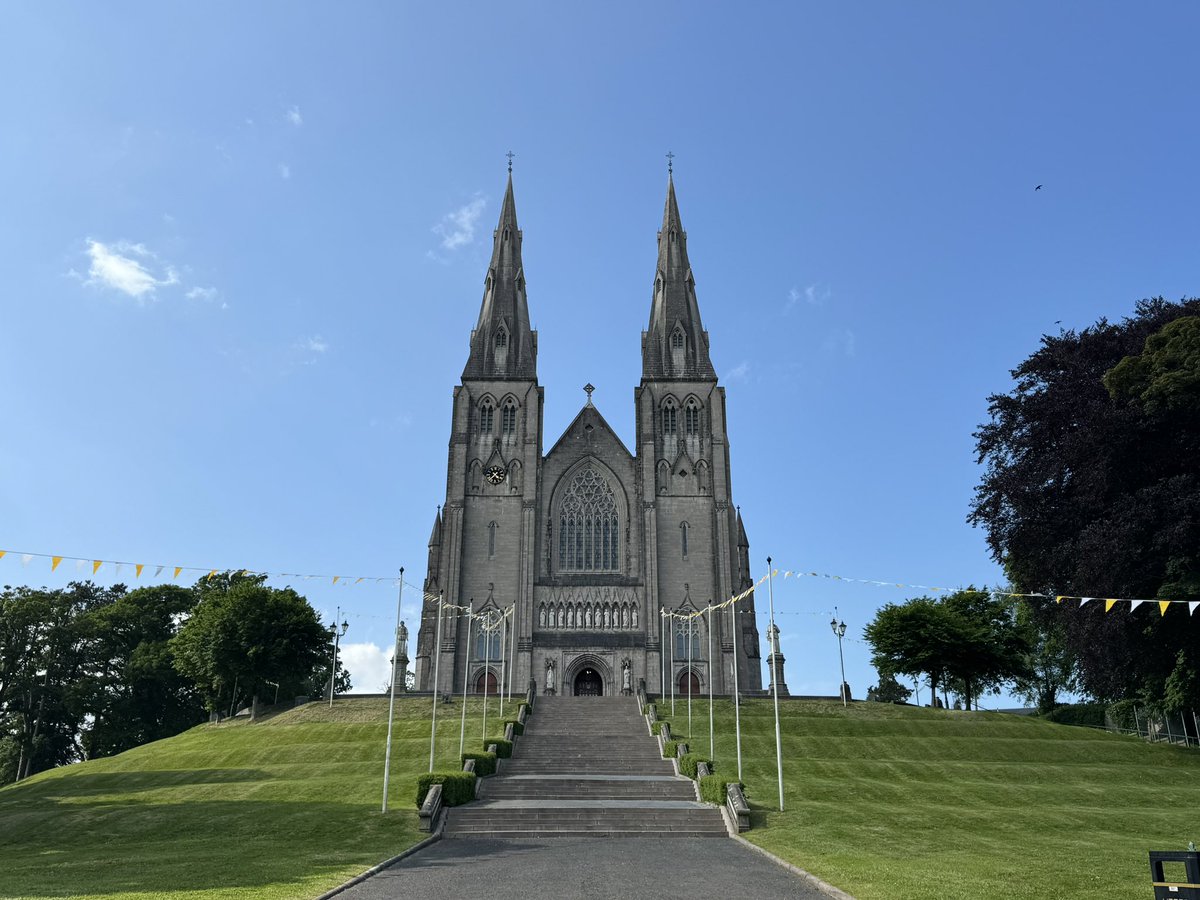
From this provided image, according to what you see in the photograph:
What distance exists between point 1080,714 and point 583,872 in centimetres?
5416

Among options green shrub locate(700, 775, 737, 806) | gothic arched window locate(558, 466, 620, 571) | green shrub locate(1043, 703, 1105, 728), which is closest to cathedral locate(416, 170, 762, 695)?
gothic arched window locate(558, 466, 620, 571)

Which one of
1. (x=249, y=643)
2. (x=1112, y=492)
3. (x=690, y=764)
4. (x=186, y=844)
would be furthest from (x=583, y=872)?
(x=249, y=643)

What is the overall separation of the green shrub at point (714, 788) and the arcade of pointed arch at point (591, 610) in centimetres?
3593

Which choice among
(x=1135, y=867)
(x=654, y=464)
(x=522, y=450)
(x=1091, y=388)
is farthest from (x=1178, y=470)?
(x=522, y=450)

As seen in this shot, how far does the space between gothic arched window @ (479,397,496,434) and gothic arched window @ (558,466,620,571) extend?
7.61 metres

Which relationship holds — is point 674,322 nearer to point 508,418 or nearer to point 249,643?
point 508,418

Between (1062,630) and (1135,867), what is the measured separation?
22.3 metres

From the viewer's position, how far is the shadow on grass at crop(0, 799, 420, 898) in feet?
57.2

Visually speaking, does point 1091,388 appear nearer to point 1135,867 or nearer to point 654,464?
point 1135,867

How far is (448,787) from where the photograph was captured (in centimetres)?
2706

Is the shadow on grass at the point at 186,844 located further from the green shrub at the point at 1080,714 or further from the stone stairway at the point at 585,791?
the green shrub at the point at 1080,714

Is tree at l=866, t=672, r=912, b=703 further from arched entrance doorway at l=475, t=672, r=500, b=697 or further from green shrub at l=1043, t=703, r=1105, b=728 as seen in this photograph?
arched entrance doorway at l=475, t=672, r=500, b=697

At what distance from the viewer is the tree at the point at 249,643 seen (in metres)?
56.5

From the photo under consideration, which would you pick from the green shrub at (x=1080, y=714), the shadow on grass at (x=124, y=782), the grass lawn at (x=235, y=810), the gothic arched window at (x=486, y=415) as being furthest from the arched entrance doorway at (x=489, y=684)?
the green shrub at (x=1080, y=714)
